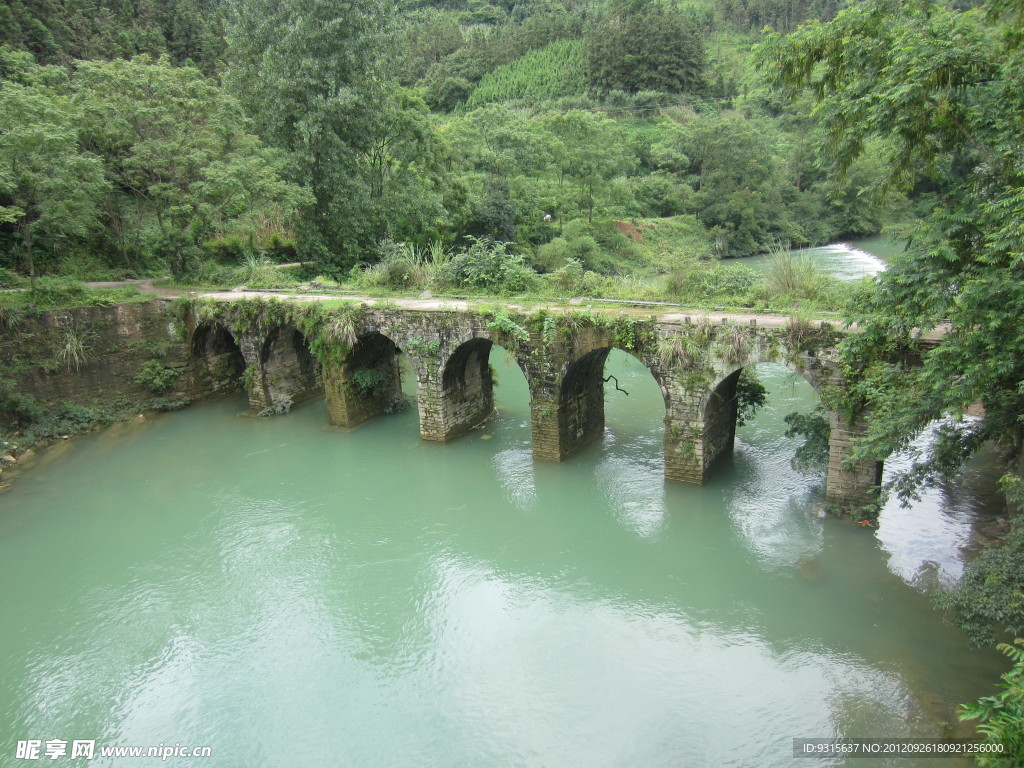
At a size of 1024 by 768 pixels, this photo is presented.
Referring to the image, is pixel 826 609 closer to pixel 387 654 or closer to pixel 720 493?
pixel 720 493

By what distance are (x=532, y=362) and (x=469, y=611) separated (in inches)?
181

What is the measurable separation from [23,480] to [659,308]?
12.5m

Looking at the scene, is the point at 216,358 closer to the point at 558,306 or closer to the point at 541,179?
the point at 558,306

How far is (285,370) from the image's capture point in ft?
51.2

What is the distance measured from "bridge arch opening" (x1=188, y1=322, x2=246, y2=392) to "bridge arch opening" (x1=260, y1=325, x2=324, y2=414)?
1.25 meters

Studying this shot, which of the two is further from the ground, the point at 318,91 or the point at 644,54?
the point at 644,54

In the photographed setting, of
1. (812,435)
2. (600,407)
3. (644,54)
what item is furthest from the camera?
(644,54)

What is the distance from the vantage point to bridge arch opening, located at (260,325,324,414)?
1513cm

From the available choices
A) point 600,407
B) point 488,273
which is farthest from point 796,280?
point 488,273

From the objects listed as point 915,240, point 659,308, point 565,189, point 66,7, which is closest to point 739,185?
point 565,189

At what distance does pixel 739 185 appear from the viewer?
37000 mm

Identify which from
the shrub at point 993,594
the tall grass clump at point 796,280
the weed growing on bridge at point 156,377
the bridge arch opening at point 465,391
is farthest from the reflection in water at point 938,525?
the weed growing on bridge at point 156,377

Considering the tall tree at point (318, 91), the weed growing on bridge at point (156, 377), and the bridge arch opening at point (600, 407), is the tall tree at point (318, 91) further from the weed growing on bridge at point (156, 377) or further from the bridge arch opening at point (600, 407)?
the bridge arch opening at point (600, 407)

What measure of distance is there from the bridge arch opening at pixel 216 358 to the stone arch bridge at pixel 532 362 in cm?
3
